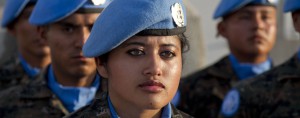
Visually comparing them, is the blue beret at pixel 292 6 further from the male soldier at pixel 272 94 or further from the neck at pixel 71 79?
the neck at pixel 71 79

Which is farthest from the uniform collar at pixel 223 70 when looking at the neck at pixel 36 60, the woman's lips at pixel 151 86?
the woman's lips at pixel 151 86

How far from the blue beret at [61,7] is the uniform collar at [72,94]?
1.47ft

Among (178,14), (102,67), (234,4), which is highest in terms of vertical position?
(178,14)

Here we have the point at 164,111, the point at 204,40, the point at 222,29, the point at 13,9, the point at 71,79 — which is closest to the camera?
the point at 164,111

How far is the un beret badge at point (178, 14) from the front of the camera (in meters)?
4.88

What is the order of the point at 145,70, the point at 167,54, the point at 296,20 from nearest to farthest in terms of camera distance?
the point at 145,70
the point at 167,54
the point at 296,20

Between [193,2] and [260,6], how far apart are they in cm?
734

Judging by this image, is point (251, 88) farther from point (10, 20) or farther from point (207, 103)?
point (10, 20)

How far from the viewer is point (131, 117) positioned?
4.91 meters

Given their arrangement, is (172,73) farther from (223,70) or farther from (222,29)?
(222,29)

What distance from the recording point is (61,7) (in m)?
6.45

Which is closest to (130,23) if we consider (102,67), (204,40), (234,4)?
(102,67)

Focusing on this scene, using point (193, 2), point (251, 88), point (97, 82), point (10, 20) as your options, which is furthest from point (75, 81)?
point (193, 2)

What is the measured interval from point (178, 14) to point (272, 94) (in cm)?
177
